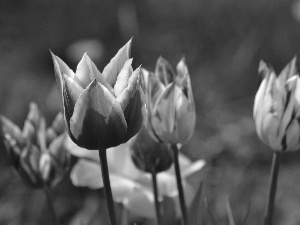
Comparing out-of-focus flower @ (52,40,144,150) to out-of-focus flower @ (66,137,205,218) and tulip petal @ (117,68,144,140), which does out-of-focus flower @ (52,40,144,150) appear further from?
out-of-focus flower @ (66,137,205,218)

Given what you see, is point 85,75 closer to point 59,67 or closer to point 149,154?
point 59,67

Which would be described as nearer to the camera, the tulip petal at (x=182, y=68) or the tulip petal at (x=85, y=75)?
the tulip petal at (x=85, y=75)

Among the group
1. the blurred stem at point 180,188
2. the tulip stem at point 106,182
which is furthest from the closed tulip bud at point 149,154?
the tulip stem at point 106,182

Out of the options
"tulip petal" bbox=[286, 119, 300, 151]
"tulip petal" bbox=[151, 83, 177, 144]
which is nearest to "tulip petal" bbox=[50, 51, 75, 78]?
"tulip petal" bbox=[151, 83, 177, 144]

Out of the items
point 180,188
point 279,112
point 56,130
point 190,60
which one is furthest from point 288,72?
point 190,60

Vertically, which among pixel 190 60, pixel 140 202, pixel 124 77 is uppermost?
pixel 124 77

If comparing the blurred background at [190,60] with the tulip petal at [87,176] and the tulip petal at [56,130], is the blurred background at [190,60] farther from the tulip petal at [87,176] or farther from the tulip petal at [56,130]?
the tulip petal at [56,130]
